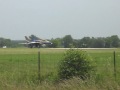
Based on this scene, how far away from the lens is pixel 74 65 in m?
13.6

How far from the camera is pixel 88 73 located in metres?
13.3

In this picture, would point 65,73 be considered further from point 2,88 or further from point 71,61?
point 2,88

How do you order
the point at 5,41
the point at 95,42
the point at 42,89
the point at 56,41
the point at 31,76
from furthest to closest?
the point at 5,41, the point at 56,41, the point at 95,42, the point at 31,76, the point at 42,89

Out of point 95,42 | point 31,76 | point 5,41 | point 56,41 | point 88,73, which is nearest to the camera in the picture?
point 88,73

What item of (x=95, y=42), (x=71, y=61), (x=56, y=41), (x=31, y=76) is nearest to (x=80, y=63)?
(x=71, y=61)

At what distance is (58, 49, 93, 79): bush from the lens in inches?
526

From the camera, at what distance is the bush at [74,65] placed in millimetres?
13352

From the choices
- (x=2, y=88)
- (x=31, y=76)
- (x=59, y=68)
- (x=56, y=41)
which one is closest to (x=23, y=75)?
(x=31, y=76)

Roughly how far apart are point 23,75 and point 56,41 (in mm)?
97529

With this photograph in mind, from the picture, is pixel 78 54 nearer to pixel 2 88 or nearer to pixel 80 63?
Answer: pixel 80 63

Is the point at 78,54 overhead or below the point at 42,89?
overhead

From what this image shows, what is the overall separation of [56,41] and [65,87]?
339 feet

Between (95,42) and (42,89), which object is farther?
(95,42)

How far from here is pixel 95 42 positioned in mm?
94312
